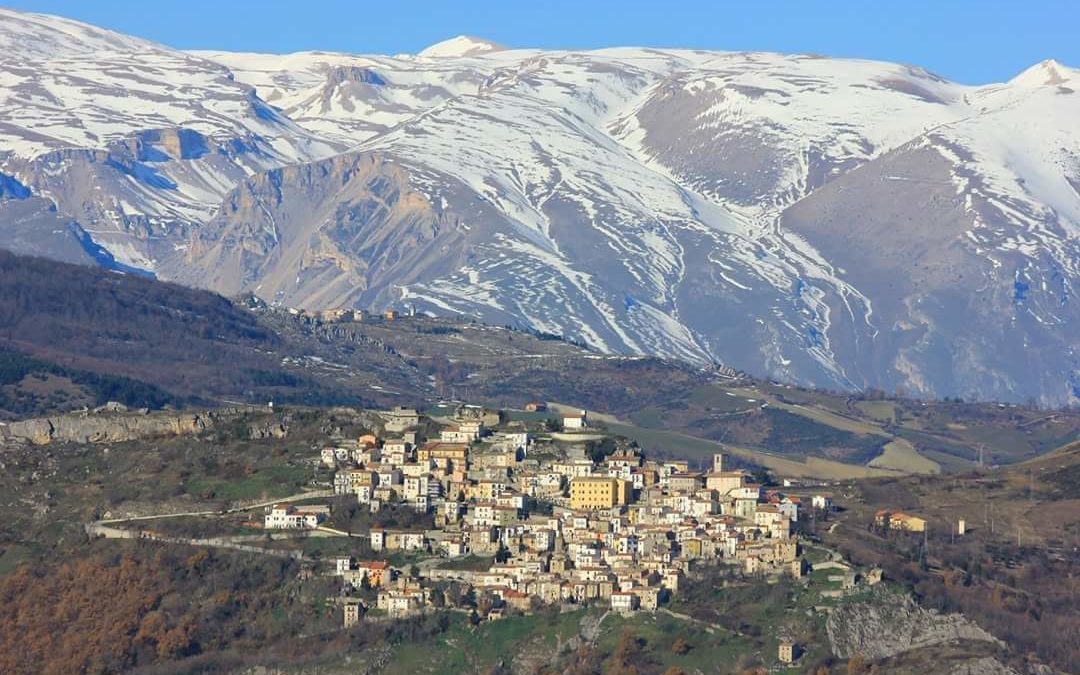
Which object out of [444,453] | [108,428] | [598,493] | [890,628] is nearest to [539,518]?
[598,493]

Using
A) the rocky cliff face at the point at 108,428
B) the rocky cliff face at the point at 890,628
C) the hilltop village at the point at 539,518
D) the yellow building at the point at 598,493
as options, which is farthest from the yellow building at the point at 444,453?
the rocky cliff face at the point at 890,628

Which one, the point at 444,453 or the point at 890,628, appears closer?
the point at 890,628

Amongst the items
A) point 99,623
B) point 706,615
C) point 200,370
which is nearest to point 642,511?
point 706,615

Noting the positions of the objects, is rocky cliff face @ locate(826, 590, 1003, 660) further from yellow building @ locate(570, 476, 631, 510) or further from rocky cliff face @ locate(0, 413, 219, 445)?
rocky cliff face @ locate(0, 413, 219, 445)

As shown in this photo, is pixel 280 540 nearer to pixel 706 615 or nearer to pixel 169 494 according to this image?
pixel 169 494

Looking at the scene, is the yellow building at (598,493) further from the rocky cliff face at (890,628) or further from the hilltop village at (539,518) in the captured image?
the rocky cliff face at (890,628)

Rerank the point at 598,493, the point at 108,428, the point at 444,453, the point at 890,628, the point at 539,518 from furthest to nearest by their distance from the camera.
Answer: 1. the point at 108,428
2. the point at 444,453
3. the point at 598,493
4. the point at 539,518
5. the point at 890,628

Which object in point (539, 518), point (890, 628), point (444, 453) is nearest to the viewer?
point (890, 628)

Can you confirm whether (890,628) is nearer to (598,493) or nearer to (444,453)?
(598,493)
